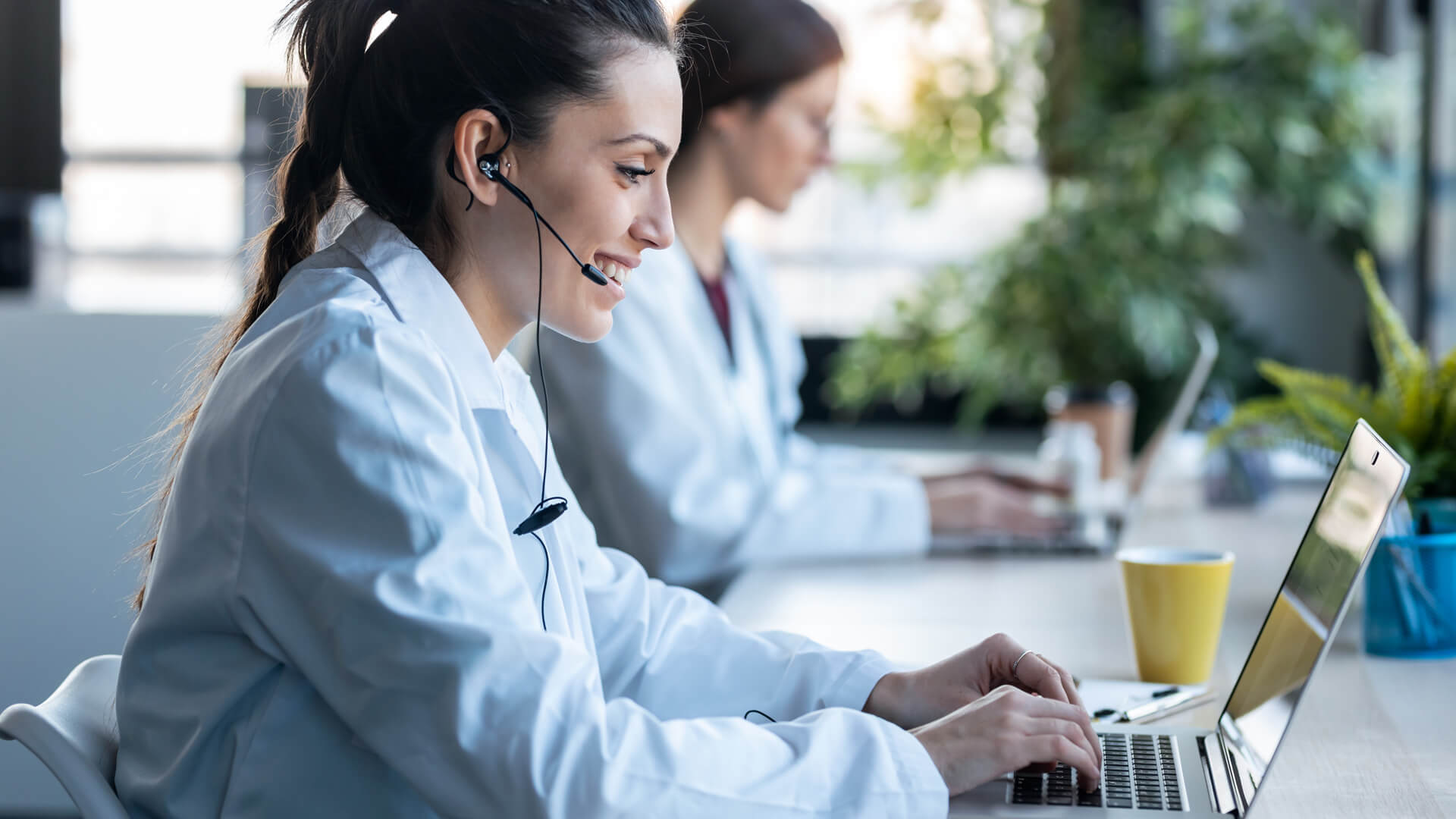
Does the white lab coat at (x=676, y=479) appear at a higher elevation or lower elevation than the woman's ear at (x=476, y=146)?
lower

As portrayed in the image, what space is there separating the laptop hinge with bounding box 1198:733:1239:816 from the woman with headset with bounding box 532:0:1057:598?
78 cm

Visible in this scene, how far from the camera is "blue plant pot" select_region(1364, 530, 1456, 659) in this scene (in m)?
1.24

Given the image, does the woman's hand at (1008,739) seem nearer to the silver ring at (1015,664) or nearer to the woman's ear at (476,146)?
Answer: the silver ring at (1015,664)

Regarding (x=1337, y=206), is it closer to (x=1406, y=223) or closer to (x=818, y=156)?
(x=1406, y=223)

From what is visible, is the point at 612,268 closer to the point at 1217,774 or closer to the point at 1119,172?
the point at 1217,774

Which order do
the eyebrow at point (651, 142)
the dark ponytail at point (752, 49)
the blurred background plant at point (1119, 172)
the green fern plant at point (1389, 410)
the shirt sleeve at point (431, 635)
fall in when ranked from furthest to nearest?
the blurred background plant at point (1119, 172), the dark ponytail at point (752, 49), the green fern plant at point (1389, 410), the eyebrow at point (651, 142), the shirt sleeve at point (431, 635)

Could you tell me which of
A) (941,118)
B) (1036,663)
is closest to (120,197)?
(941,118)

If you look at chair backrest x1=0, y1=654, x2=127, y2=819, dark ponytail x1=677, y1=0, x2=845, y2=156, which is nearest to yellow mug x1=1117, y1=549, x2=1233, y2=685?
chair backrest x1=0, y1=654, x2=127, y2=819

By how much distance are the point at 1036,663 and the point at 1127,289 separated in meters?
2.43

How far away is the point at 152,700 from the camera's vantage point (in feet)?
2.80

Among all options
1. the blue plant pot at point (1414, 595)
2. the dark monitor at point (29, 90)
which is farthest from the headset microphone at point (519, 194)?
the dark monitor at point (29, 90)

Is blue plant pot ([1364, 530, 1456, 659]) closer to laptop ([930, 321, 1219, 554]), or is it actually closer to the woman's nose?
laptop ([930, 321, 1219, 554])

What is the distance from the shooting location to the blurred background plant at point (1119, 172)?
10.7 feet

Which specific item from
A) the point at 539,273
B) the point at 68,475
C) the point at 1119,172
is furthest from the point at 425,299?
the point at 1119,172
